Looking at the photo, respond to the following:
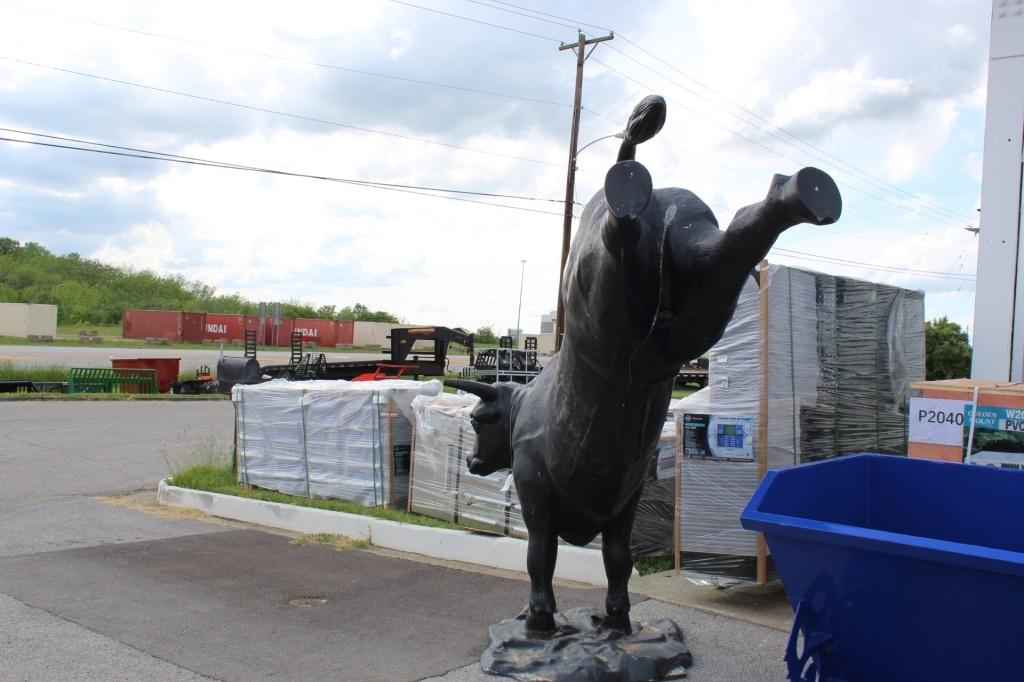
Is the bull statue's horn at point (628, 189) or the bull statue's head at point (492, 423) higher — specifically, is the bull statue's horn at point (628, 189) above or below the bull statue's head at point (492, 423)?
above

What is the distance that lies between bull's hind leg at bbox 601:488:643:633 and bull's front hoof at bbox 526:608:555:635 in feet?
0.98

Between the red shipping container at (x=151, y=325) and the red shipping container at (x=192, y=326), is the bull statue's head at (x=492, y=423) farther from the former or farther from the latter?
the red shipping container at (x=151, y=325)

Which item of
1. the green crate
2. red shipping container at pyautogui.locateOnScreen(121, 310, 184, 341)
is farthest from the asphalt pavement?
red shipping container at pyautogui.locateOnScreen(121, 310, 184, 341)

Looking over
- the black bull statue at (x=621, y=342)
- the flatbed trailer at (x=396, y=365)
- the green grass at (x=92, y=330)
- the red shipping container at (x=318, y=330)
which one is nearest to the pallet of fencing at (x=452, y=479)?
the black bull statue at (x=621, y=342)

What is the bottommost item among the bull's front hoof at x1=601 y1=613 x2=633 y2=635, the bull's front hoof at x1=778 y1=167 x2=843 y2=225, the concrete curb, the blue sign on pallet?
the concrete curb

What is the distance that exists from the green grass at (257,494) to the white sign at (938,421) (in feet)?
13.9

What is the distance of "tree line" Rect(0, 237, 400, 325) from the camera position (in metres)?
75.8

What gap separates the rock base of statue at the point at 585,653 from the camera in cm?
371

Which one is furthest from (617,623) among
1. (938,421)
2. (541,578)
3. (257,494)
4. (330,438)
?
(257,494)

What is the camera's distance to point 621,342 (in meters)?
2.91

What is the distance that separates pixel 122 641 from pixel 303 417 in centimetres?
471

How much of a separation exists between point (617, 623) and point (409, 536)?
12.6ft

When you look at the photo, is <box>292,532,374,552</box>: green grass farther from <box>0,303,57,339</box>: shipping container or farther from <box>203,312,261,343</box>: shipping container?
<box>0,303,57,339</box>: shipping container

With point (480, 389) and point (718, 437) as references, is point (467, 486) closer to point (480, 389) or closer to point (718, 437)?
point (718, 437)
